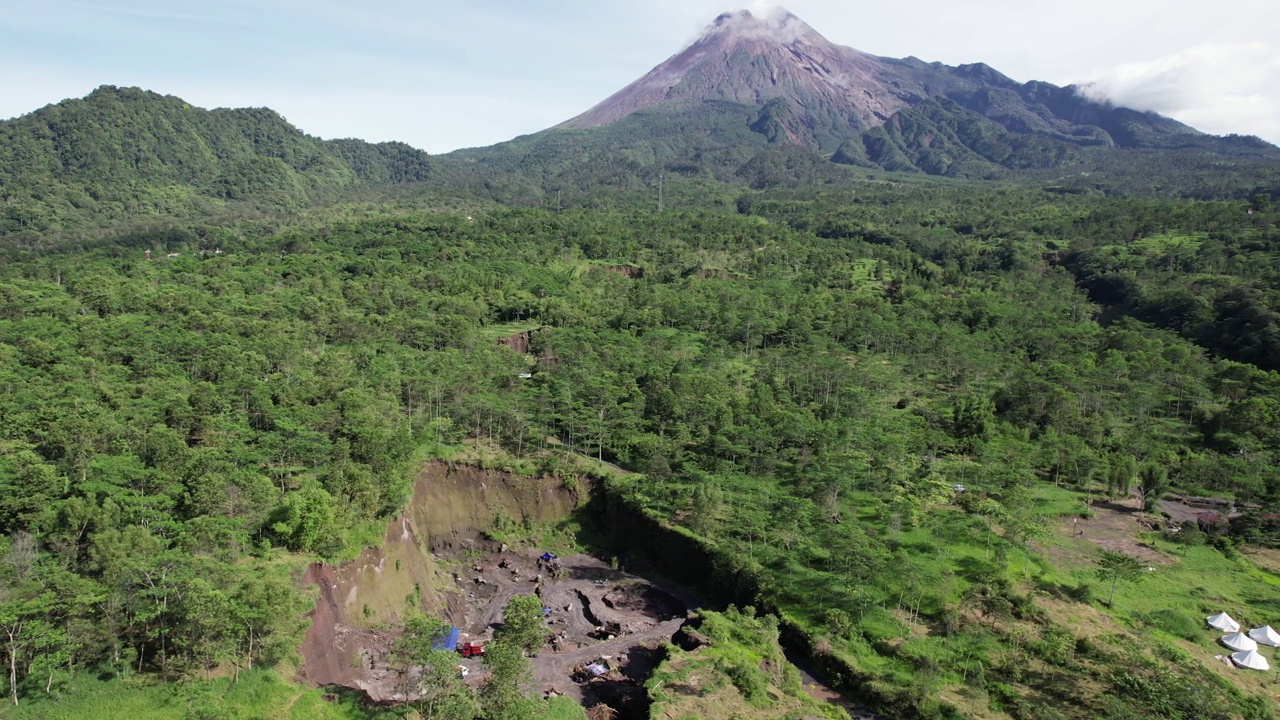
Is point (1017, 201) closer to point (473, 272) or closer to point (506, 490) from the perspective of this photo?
point (473, 272)

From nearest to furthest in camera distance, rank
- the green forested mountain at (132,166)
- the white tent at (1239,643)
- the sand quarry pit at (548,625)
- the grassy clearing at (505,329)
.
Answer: the sand quarry pit at (548,625), the white tent at (1239,643), the grassy clearing at (505,329), the green forested mountain at (132,166)

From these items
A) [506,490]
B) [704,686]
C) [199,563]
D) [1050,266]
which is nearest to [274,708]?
[199,563]

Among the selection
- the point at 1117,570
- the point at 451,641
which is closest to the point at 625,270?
the point at 451,641

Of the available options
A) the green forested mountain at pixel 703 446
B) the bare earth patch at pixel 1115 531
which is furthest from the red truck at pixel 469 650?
the bare earth patch at pixel 1115 531

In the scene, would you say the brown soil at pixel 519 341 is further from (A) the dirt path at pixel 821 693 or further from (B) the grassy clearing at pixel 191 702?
(B) the grassy clearing at pixel 191 702

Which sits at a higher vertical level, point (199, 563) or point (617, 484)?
point (199, 563)

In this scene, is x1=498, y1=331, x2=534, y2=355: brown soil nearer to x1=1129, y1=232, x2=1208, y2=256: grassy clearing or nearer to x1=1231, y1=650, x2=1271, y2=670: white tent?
x1=1231, y1=650, x2=1271, y2=670: white tent
